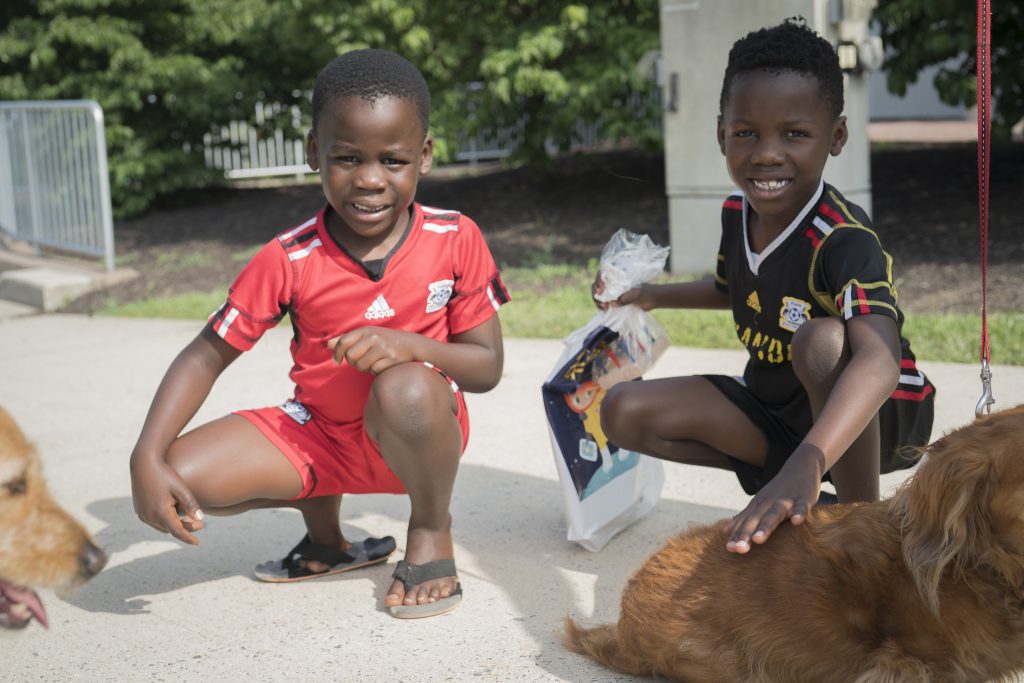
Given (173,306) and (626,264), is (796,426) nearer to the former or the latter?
(626,264)

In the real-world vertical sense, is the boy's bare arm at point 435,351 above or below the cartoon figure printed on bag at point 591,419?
above

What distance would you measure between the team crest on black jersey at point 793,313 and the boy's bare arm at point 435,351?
0.91 meters

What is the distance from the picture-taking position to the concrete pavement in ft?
10.0

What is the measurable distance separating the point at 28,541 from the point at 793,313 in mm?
2120

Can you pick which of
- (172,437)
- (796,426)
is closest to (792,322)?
(796,426)

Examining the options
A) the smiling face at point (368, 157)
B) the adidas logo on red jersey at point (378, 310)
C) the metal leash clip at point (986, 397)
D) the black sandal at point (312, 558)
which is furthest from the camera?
the black sandal at point (312, 558)

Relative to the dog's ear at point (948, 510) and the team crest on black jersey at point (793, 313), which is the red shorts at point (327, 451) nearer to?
the team crest on black jersey at point (793, 313)

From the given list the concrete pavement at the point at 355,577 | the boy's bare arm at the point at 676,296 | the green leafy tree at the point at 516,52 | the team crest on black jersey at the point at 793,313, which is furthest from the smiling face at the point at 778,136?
the green leafy tree at the point at 516,52

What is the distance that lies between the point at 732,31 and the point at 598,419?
216 inches

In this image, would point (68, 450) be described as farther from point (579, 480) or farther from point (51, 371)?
point (579, 480)

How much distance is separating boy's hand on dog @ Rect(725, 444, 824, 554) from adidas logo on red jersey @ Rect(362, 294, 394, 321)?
1.43m

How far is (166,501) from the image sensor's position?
3.17 meters

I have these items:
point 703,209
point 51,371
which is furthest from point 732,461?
point 703,209

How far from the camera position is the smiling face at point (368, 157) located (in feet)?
11.2
